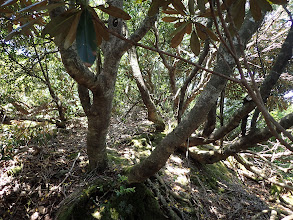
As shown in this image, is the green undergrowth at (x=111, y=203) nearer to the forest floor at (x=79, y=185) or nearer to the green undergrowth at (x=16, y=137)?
the forest floor at (x=79, y=185)

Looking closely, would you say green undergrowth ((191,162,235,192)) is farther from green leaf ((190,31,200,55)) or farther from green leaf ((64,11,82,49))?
green leaf ((64,11,82,49))

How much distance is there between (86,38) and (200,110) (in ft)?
4.55

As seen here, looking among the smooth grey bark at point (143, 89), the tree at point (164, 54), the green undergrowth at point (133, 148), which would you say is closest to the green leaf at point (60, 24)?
the tree at point (164, 54)

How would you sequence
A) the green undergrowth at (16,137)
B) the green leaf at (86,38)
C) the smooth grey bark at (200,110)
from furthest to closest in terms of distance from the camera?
1. the green undergrowth at (16,137)
2. the smooth grey bark at (200,110)
3. the green leaf at (86,38)

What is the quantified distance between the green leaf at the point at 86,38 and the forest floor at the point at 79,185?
1.65 m

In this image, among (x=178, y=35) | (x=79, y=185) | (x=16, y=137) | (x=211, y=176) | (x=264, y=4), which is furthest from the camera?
(x=211, y=176)

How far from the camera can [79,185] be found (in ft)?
7.64

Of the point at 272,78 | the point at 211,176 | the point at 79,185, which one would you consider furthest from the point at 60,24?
the point at 211,176

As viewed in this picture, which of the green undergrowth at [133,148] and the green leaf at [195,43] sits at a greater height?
the green undergrowth at [133,148]

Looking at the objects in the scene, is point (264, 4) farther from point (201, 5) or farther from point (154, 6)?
point (154, 6)

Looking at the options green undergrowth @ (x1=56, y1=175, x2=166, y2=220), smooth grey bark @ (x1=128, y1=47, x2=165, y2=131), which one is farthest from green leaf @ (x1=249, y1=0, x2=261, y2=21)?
smooth grey bark @ (x1=128, y1=47, x2=165, y2=131)

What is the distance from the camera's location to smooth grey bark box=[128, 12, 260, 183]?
168 cm

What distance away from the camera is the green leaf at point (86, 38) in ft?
2.29

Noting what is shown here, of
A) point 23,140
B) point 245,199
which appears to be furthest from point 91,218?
point 245,199
